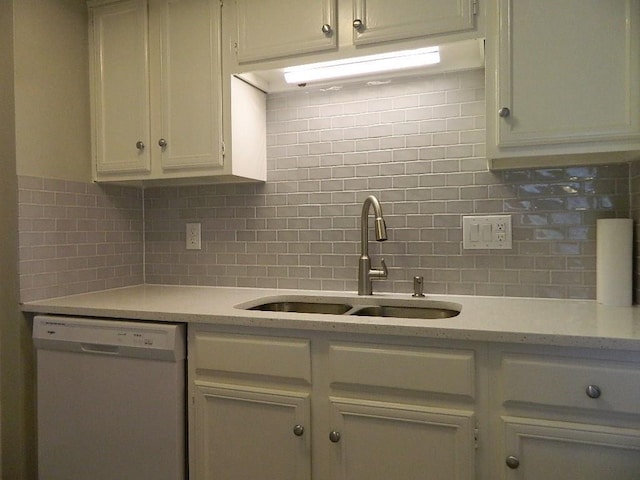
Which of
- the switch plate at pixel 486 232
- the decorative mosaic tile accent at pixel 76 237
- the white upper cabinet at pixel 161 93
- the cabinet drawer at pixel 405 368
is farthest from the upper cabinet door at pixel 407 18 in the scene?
the decorative mosaic tile accent at pixel 76 237

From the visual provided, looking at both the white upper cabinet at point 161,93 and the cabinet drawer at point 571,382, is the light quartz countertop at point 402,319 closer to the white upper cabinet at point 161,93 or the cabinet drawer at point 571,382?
the cabinet drawer at point 571,382

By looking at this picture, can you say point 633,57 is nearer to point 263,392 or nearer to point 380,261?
point 380,261

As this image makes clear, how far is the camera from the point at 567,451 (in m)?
1.25

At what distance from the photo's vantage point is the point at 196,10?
76.3 inches

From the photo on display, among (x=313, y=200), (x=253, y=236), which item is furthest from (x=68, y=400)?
(x=313, y=200)

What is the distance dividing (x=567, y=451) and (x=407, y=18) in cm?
148

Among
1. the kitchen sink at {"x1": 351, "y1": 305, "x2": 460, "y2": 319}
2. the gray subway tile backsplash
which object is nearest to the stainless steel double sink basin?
the kitchen sink at {"x1": 351, "y1": 305, "x2": 460, "y2": 319}

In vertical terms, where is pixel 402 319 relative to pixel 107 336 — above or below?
above

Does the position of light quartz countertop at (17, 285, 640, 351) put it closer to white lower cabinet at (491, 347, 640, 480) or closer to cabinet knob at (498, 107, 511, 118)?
white lower cabinet at (491, 347, 640, 480)

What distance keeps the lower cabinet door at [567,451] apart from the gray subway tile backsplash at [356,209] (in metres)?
0.68

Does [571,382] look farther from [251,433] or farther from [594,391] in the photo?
[251,433]

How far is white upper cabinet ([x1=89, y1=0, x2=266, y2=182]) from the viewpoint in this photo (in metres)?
1.93

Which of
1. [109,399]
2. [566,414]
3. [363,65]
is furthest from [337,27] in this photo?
[109,399]

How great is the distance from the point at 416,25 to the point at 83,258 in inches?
68.8
